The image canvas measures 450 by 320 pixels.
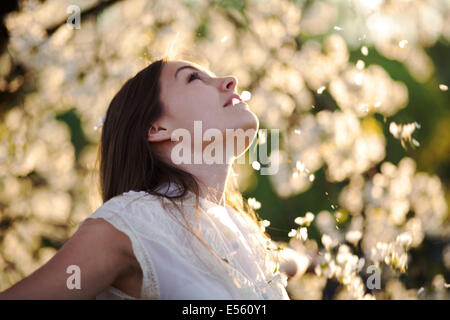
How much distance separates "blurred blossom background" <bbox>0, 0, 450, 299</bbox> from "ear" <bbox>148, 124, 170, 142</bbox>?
2850 mm

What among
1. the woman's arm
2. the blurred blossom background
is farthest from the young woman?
the blurred blossom background

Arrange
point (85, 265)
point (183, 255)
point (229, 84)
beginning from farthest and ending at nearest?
1. point (229, 84)
2. point (183, 255)
3. point (85, 265)

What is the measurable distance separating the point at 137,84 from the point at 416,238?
4.11 meters

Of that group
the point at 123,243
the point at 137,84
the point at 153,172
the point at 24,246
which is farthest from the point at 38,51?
the point at 123,243

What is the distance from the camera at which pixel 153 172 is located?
2211 mm

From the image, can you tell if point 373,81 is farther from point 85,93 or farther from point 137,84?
point 137,84

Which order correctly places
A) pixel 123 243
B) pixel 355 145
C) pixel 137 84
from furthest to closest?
pixel 355 145
pixel 137 84
pixel 123 243

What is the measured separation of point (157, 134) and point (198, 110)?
21 cm

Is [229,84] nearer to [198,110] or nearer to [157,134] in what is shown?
[198,110]

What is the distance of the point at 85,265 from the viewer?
1.59m

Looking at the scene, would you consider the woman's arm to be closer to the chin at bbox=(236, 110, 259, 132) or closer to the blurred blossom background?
the chin at bbox=(236, 110, 259, 132)

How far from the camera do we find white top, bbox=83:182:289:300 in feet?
5.70

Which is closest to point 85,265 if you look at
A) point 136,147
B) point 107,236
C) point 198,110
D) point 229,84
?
point 107,236

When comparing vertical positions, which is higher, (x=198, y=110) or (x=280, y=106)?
(x=198, y=110)
